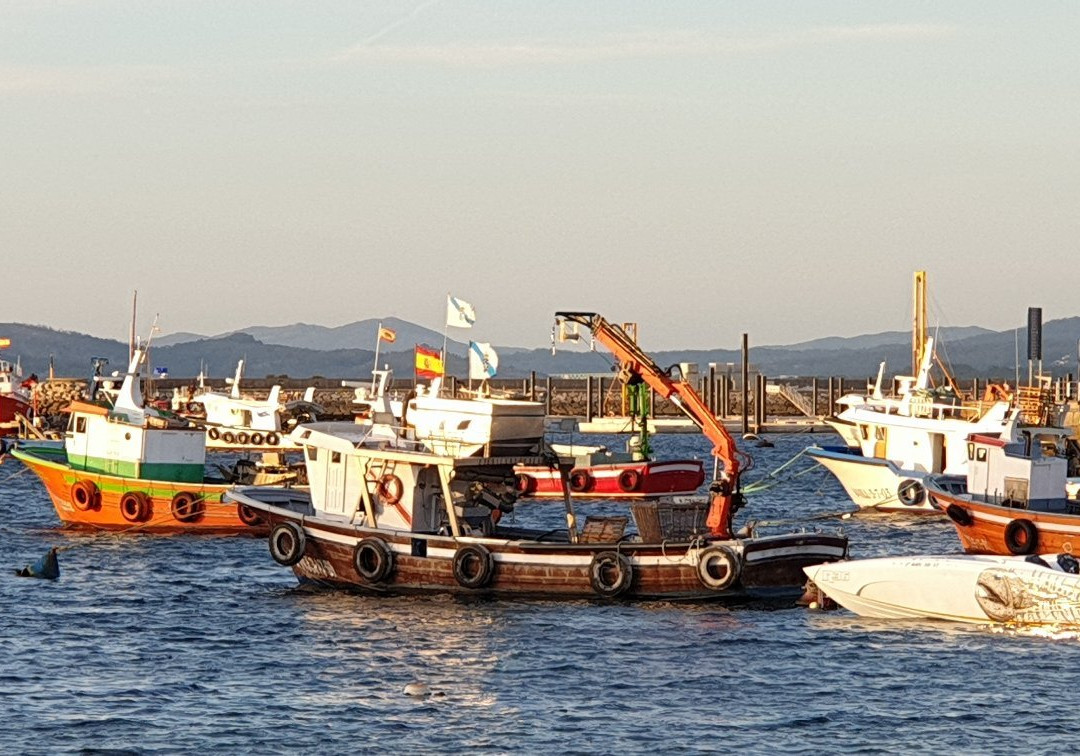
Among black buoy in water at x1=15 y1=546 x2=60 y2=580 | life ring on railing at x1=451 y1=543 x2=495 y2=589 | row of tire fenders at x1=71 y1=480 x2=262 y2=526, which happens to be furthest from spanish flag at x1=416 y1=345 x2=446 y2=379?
row of tire fenders at x1=71 y1=480 x2=262 y2=526

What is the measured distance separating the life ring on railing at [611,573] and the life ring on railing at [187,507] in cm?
2077

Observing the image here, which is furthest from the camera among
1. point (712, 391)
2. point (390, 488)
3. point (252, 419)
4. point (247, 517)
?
point (712, 391)

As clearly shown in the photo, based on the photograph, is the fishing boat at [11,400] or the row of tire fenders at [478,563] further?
the fishing boat at [11,400]

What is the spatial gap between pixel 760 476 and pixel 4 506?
42.6 metres

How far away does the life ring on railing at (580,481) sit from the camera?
76.6m

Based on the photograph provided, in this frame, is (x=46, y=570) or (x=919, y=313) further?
(x=919, y=313)

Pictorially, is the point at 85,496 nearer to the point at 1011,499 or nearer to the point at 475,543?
the point at 475,543

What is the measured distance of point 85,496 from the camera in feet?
195

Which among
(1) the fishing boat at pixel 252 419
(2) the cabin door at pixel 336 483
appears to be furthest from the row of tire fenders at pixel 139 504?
(1) the fishing boat at pixel 252 419

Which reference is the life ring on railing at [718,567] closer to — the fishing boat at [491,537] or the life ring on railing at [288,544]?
the fishing boat at [491,537]

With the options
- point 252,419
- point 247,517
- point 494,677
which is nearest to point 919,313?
point 252,419

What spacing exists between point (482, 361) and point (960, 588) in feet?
48.0

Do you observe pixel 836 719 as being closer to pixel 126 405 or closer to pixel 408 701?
pixel 408 701

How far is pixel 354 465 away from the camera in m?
44.4
